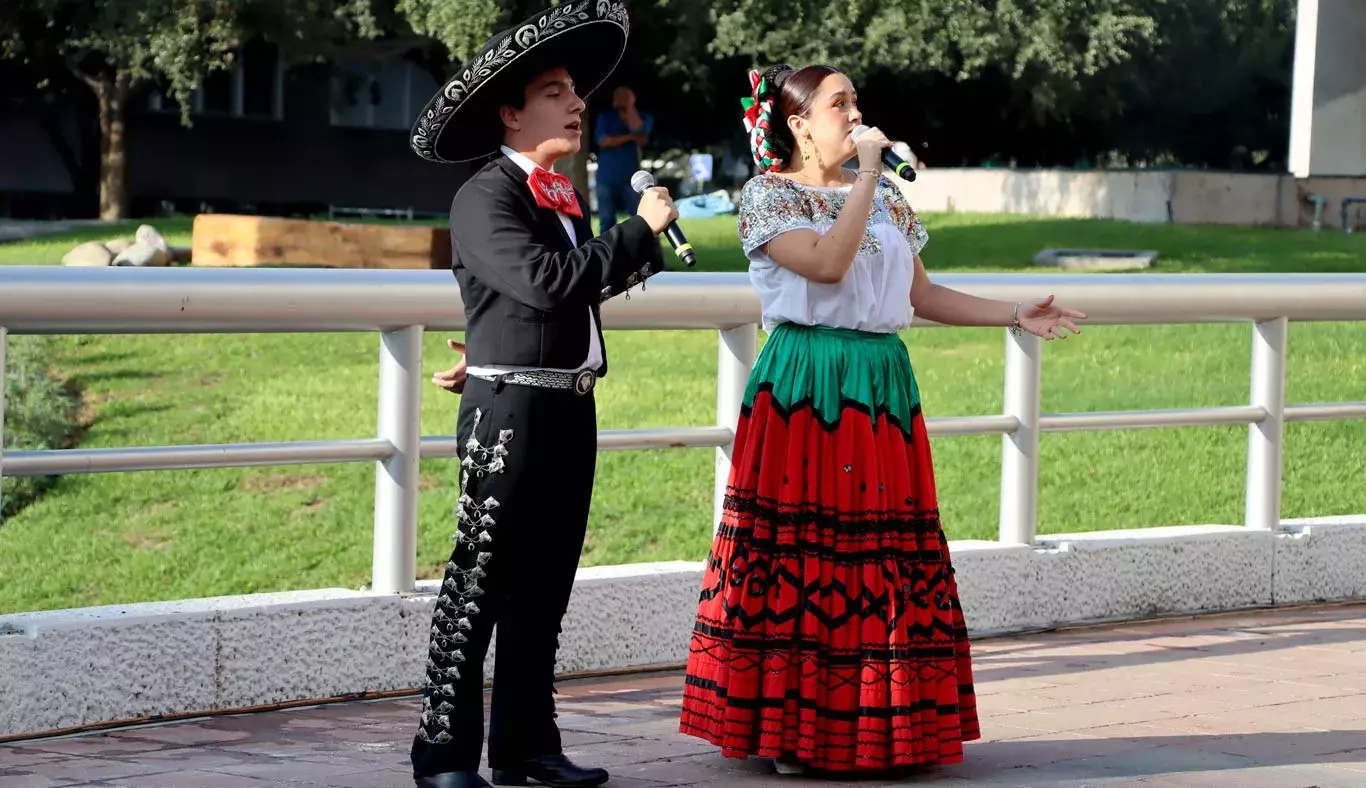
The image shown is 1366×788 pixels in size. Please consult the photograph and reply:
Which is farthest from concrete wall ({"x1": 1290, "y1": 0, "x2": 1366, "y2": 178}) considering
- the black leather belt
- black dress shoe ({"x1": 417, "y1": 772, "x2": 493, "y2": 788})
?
black dress shoe ({"x1": 417, "y1": 772, "x2": 493, "y2": 788})

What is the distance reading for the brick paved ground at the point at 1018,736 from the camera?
16.4 feet

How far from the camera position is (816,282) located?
5.09 m

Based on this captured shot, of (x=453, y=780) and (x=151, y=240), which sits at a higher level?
(x=151, y=240)

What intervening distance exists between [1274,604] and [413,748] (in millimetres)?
4172

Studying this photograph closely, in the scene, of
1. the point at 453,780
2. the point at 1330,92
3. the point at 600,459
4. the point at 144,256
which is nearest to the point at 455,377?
the point at 453,780

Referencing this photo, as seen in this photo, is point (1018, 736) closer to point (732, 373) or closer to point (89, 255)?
point (732, 373)

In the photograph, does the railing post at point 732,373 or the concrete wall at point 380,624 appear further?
the railing post at point 732,373

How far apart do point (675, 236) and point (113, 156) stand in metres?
30.4

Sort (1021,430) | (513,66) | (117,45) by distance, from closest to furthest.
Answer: (513,66), (1021,430), (117,45)

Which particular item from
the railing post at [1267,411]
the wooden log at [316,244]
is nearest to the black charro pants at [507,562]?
the railing post at [1267,411]

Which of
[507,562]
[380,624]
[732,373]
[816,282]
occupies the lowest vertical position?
[380,624]

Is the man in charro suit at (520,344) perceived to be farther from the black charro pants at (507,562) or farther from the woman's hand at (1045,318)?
the woman's hand at (1045,318)

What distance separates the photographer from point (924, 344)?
14.5 metres

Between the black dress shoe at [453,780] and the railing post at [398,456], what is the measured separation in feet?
3.77
